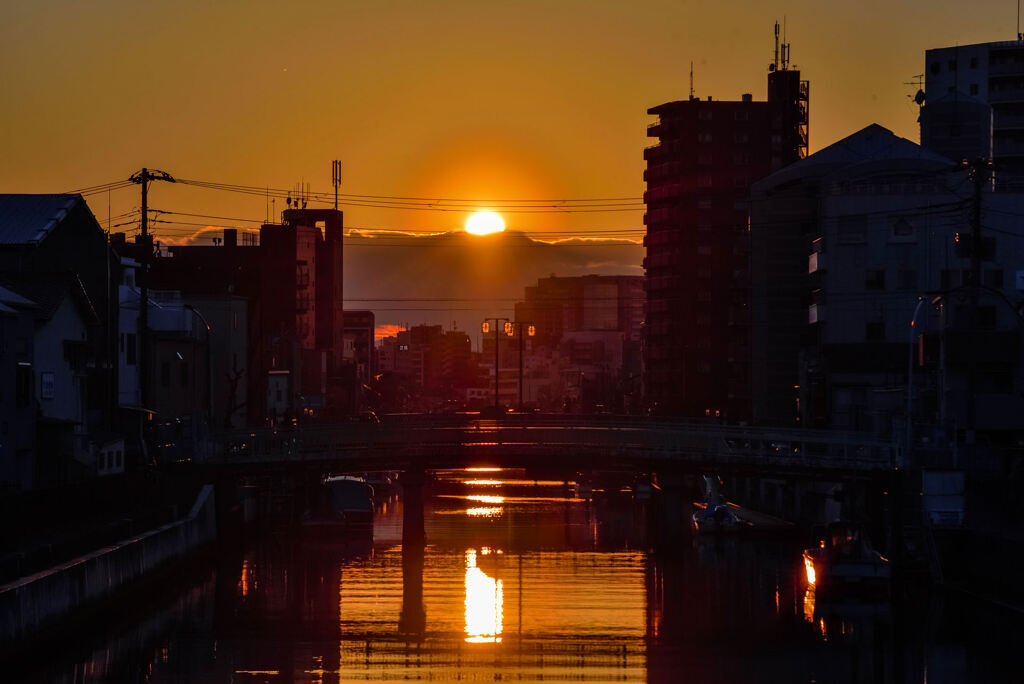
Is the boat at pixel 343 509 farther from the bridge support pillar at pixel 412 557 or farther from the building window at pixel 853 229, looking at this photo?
the building window at pixel 853 229

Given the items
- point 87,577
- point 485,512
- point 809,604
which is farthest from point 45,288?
point 485,512

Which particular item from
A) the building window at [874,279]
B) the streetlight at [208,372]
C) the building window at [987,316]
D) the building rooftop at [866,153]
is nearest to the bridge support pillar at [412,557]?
the streetlight at [208,372]

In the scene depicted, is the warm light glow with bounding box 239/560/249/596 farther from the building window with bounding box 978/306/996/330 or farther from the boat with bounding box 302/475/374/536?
the building window with bounding box 978/306/996/330

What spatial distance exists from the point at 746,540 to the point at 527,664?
3972 centimetres

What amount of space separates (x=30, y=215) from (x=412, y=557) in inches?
999

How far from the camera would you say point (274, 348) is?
137 m

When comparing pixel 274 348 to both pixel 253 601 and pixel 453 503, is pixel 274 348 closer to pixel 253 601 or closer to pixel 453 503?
pixel 453 503

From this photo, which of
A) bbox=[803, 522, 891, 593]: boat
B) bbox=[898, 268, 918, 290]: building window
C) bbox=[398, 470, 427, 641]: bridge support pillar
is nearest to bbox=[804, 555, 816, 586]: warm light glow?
bbox=[803, 522, 891, 593]: boat

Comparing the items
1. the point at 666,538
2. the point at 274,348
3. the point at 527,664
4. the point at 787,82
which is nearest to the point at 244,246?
the point at 274,348

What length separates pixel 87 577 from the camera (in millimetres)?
52625

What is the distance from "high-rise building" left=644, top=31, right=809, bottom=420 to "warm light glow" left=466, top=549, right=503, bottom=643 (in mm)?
82934

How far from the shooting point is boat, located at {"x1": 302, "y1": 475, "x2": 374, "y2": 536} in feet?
297

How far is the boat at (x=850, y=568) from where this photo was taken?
64.8 m

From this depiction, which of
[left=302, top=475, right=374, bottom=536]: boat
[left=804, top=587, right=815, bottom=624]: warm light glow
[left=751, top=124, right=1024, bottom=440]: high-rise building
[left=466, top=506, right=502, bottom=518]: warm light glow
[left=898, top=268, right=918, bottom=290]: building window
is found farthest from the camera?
[left=466, top=506, right=502, bottom=518]: warm light glow
